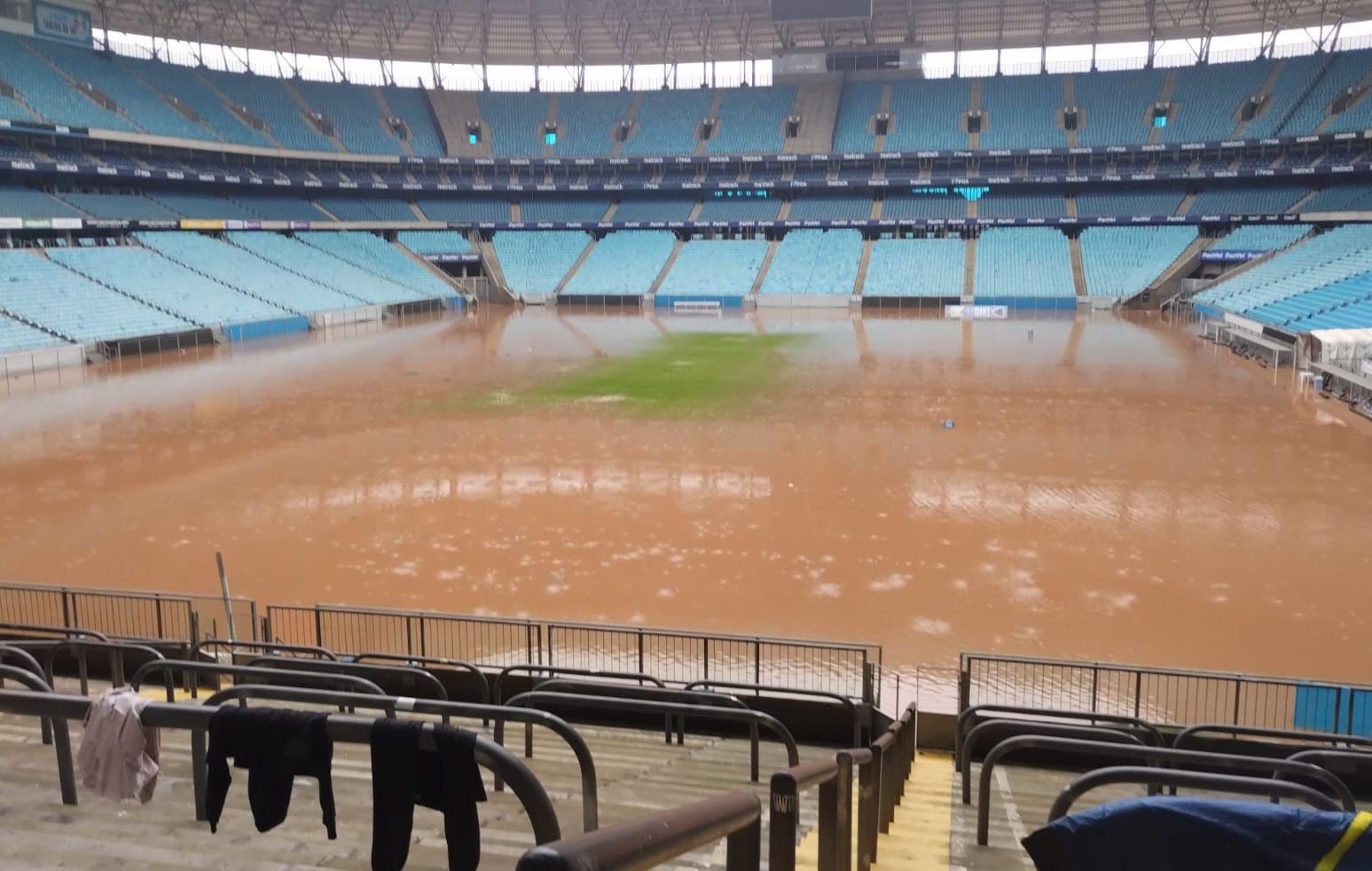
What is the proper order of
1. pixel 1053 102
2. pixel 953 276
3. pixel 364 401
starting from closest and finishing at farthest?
1. pixel 364 401
2. pixel 953 276
3. pixel 1053 102

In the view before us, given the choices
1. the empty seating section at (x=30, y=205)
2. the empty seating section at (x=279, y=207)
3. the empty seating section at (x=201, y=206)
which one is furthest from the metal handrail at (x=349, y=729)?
the empty seating section at (x=279, y=207)

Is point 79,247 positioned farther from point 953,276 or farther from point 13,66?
point 953,276

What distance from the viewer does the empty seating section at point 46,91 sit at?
53.2 m

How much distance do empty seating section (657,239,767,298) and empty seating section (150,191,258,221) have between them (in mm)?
27579

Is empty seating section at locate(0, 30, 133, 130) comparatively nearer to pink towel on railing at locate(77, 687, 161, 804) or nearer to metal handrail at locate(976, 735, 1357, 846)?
pink towel on railing at locate(77, 687, 161, 804)

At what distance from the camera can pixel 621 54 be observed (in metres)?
81.6

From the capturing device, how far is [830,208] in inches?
3002

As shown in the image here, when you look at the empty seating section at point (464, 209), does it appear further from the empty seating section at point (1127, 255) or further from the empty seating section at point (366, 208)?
the empty seating section at point (1127, 255)

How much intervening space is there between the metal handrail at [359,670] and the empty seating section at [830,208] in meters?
68.9

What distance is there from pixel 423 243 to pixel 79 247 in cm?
2713

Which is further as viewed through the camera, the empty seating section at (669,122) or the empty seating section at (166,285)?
the empty seating section at (669,122)

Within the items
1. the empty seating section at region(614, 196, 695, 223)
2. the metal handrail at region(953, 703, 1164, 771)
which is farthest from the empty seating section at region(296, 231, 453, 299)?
the metal handrail at region(953, 703, 1164, 771)

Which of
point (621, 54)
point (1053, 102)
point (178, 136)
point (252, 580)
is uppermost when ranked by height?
point (621, 54)

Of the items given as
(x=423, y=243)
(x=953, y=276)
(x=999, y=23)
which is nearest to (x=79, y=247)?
(x=423, y=243)
